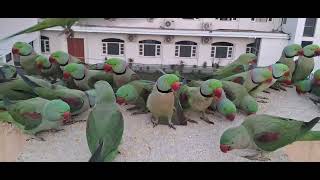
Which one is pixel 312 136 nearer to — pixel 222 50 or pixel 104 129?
pixel 104 129

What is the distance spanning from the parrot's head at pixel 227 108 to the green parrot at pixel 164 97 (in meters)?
0.34

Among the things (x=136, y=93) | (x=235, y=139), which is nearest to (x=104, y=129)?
(x=136, y=93)

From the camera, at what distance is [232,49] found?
5109 millimetres

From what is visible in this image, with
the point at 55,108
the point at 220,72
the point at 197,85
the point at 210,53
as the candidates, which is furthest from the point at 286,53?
the point at 210,53

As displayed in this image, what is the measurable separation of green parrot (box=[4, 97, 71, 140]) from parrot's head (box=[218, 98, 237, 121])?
0.98m

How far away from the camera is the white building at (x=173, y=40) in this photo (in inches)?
185

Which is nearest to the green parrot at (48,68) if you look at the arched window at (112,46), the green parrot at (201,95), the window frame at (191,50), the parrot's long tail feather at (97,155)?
the green parrot at (201,95)

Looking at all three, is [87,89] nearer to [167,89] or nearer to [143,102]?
[143,102]

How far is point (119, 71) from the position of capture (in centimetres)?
251

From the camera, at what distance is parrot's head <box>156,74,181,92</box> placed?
2092mm

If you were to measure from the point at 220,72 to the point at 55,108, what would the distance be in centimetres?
146

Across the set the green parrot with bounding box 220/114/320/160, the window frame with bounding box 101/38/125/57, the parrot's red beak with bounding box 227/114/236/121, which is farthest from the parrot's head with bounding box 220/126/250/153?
the window frame with bounding box 101/38/125/57

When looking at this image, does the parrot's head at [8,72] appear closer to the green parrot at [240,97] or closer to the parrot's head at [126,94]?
the parrot's head at [126,94]

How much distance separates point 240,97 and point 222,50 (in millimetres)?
2672
